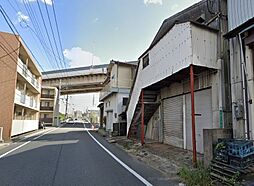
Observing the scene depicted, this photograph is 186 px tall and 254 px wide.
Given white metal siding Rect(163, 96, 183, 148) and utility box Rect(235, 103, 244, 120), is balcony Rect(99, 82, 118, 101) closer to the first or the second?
white metal siding Rect(163, 96, 183, 148)

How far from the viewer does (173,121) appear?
11352 millimetres

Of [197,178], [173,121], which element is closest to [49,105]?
[173,121]

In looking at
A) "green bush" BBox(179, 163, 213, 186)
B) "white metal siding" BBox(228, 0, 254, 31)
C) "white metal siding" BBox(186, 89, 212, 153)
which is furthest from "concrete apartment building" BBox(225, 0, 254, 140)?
"white metal siding" BBox(186, 89, 212, 153)

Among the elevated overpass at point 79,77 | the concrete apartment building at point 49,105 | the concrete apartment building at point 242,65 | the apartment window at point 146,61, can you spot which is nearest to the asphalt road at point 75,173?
the concrete apartment building at point 242,65

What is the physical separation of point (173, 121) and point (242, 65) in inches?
224

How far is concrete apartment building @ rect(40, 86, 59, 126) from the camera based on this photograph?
155ft

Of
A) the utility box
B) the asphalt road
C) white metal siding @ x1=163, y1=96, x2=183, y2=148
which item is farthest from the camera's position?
white metal siding @ x1=163, y1=96, x2=183, y2=148

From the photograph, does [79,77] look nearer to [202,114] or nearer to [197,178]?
[202,114]

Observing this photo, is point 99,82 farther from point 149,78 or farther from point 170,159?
point 170,159

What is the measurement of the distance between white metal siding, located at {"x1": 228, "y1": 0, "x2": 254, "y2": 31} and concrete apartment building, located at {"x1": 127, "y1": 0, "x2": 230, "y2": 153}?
95 cm

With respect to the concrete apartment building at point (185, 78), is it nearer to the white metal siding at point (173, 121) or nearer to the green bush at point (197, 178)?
the white metal siding at point (173, 121)

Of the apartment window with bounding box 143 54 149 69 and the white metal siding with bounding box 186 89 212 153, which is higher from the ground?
the apartment window with bounding box 143 54 149 69

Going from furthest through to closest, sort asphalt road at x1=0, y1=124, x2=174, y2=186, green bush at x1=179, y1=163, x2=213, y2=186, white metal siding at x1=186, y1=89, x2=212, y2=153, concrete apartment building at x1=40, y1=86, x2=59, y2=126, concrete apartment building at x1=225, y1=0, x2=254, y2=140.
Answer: concrete apartment building at x1=40, y1=86, x2=59, y2=126
white metal siding at x1=186, y1=89, x2=212, y2=153
concrete apartment building at x1=225, y1=0, x2=254, y2=140
asphalt road at x1=0, y1=124, x2=174, y2=186
green bush at x1=179, y1=163, x2=213, y2=186

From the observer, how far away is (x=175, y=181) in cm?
522
